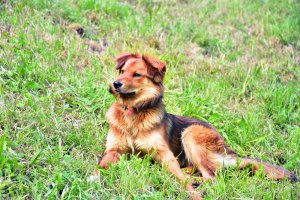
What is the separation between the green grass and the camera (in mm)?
4516

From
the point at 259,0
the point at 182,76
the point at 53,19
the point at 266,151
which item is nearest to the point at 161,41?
the point at 182,76

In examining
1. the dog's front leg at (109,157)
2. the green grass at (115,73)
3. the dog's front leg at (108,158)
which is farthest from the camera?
the dog's front leg at (109,157)

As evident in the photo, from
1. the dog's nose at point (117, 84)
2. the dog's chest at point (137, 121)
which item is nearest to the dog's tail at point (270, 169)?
the dog's chest at point (137, 121)

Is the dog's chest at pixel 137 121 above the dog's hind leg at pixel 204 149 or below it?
above

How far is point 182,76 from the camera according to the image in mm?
7441

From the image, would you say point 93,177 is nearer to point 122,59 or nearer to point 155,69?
point 155,69

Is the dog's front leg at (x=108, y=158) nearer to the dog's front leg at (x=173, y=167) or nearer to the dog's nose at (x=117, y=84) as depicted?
the dog's front leg at (x=173, y=167)

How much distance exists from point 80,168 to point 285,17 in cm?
761

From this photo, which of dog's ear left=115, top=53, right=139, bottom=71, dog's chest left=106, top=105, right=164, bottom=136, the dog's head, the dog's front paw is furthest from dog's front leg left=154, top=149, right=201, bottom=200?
dog's ear left=115, top=53, right=139, bottom=71

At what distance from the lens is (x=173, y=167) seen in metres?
4.82

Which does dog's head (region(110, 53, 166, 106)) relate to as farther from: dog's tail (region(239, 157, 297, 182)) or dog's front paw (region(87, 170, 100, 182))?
dog's tail (region(239, 157, 297, 182))

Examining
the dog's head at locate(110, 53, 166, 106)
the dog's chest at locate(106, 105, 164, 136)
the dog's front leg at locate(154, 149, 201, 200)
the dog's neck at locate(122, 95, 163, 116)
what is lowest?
the dog's front leg at locate(154, 149, 201, 200)

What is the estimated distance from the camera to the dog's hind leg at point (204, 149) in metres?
5.18

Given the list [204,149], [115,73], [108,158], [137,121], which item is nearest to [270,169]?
[204,149]
